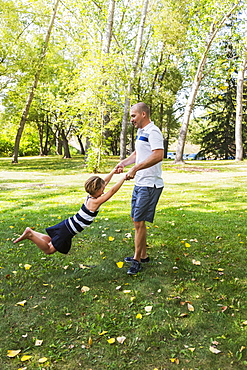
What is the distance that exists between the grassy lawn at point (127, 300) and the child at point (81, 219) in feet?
1.62

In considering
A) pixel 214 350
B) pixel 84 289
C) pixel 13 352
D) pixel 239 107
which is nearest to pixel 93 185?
pixel 84 289

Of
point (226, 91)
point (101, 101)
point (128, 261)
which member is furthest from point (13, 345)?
point (226, 91)

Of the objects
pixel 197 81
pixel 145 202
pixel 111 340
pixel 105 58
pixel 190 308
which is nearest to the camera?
pixel 111 340

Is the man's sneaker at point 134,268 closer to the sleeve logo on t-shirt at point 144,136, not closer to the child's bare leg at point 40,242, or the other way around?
the child's bare leg at point 40,242

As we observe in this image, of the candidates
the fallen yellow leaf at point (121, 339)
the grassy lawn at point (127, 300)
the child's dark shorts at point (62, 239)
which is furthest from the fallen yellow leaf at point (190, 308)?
the child's dark shorts at point (62, 239)

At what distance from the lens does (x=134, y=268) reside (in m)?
4.19

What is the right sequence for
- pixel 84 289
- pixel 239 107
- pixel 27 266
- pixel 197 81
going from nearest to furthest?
1. pixel 84 289
2. pixel 27 266
3. pixel 197 81
4. pixel 239 107

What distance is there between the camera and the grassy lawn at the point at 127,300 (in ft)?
8.75

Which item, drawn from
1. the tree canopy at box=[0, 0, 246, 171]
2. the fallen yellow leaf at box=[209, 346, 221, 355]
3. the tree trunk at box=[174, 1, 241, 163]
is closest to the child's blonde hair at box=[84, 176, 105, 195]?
the fallen yellow leaf at box=[209, 346, 221, 355]

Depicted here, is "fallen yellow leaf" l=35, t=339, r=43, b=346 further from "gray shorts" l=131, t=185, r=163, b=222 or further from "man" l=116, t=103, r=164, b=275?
"gray shorts" l=131, t=185, r=163, b=222

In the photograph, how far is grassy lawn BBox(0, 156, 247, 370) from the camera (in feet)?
8.75

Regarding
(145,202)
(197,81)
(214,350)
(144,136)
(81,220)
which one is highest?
(197,81)

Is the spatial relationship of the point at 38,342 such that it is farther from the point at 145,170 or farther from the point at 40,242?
the point at 145,170

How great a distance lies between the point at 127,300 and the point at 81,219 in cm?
113
